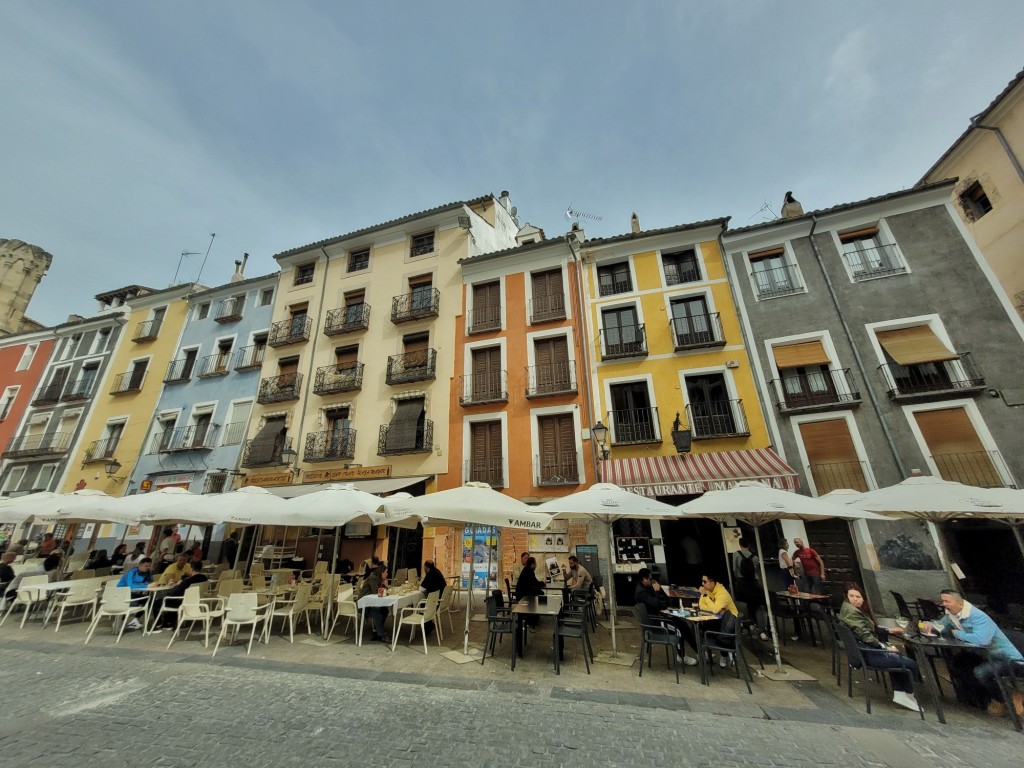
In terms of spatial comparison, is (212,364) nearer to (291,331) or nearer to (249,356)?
(249,356)

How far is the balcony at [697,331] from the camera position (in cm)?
1373

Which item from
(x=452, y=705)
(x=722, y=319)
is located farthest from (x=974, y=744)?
(x=722, y=319)

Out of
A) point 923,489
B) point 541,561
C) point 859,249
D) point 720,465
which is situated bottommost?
point 541,561

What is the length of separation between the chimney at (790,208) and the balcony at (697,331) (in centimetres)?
533

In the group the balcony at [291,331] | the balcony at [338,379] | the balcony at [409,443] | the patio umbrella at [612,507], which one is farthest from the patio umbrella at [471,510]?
the balcony at [291,331]

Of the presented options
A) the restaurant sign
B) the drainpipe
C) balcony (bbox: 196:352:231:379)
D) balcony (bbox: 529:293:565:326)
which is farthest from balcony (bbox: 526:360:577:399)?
balcony (bbox: 196:352:231:379)

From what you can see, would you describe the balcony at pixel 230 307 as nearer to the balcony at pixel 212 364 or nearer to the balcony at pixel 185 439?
the balcony at pixel 212 364

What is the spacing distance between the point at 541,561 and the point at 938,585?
1040cm

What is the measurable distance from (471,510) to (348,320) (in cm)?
1448

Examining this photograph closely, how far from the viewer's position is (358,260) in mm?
20500

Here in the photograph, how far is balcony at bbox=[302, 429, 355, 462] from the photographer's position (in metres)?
15.8

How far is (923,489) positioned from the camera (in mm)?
7328

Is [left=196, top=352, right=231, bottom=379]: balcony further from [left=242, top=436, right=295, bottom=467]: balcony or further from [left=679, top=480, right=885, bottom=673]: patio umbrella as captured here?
[left=679, top=480, right=885, bottom=673]: patio umbrella

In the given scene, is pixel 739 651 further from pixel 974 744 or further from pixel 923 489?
pixel 923 489
